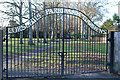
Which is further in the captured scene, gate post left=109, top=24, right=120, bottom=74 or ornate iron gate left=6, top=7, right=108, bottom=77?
gate post left=109, top=24, right=120, bottom=74

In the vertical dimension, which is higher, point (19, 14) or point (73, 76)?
point (19, 14)

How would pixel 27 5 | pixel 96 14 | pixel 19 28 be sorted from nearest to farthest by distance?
pixel 19 28, pixel 27 5, pixel 96 14

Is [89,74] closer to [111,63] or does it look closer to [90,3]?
[111,63]

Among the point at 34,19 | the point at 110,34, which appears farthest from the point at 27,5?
the point at 110,34

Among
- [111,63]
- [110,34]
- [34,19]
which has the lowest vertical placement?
[111,63]

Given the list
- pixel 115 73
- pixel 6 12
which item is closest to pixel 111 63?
pixel 115 73

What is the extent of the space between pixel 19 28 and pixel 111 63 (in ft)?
14.3

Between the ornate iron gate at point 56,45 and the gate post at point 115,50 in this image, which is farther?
the gate post at point 115,50

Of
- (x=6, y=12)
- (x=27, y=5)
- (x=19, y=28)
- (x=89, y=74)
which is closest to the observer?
(x=19, y=28)

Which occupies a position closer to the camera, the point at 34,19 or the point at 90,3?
the point at 34,19

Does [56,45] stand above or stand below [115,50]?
above

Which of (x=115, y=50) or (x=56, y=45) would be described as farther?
(x=115, y=50)

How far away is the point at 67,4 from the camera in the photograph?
1523cm

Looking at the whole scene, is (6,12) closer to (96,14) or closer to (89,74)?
(96,14)
